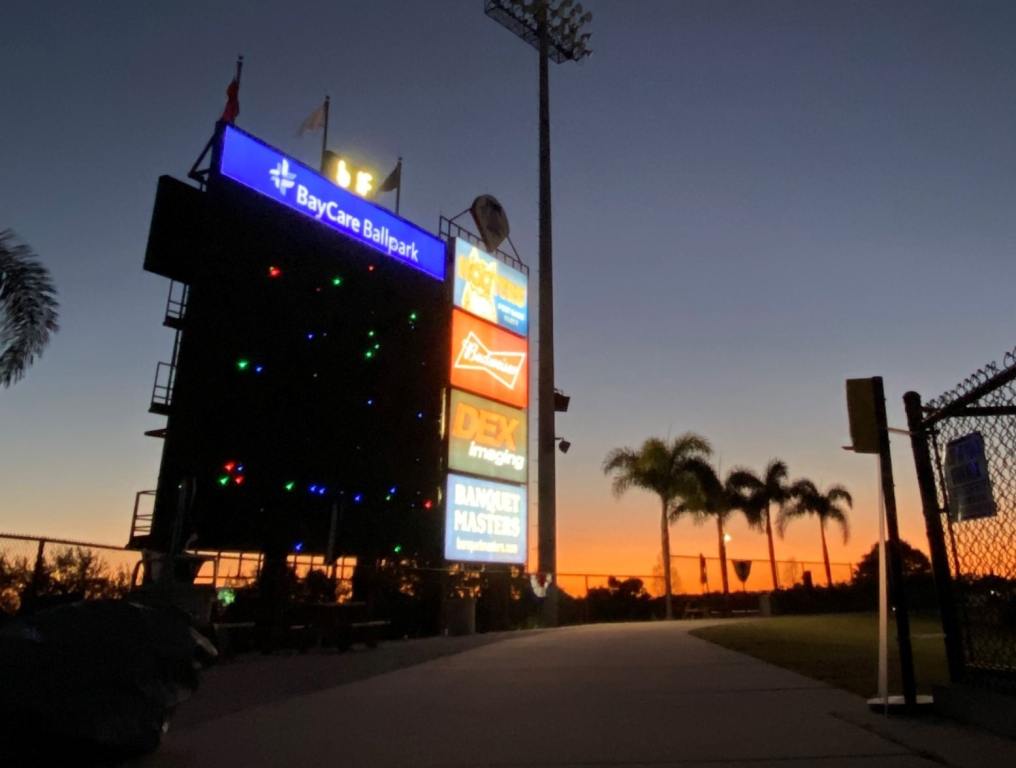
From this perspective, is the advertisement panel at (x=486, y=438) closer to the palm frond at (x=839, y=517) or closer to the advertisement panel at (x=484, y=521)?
the advertisement panel at (x=484, y=521)

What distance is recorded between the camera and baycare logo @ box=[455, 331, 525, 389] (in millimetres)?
25266

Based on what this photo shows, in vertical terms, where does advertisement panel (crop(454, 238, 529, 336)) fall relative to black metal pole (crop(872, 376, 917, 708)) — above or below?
above

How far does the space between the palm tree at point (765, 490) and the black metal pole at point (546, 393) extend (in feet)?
67.9

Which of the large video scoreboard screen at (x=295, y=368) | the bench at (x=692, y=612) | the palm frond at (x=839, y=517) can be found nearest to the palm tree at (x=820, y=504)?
the palm frond at (x=839, y=517)

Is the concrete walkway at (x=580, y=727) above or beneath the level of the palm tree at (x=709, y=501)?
beneath

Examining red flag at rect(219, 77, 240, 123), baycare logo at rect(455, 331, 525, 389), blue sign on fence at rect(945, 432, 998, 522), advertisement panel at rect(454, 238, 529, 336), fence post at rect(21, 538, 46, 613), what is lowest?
fence post at rect(21, 538, 46, 613)

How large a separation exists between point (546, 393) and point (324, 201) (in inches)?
417

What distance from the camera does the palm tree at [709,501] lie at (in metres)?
36.7

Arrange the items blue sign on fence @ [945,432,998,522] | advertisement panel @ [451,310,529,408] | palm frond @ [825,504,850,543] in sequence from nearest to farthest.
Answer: blue sign on fence @ [945,432,998,522] → advertisement panel @ [451,310,529,408] → palm frond @ [825,504,850,543]

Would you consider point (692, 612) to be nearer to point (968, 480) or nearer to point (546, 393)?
point (546, 393)

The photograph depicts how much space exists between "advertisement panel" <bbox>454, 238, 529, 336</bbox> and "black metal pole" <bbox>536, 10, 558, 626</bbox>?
865 millimetres

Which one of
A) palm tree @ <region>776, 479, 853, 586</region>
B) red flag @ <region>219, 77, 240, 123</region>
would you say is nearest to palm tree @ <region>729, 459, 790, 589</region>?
palm tree @ <region>776, 479, 853, 586</region>

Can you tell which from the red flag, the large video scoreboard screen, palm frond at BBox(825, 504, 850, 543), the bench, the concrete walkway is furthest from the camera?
palm frond at BBox(825, 504, 850, 543)

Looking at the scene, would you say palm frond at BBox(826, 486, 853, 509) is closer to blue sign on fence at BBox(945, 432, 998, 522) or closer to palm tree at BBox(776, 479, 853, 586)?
palm tree at BBox(776, 479, 853, 586)
